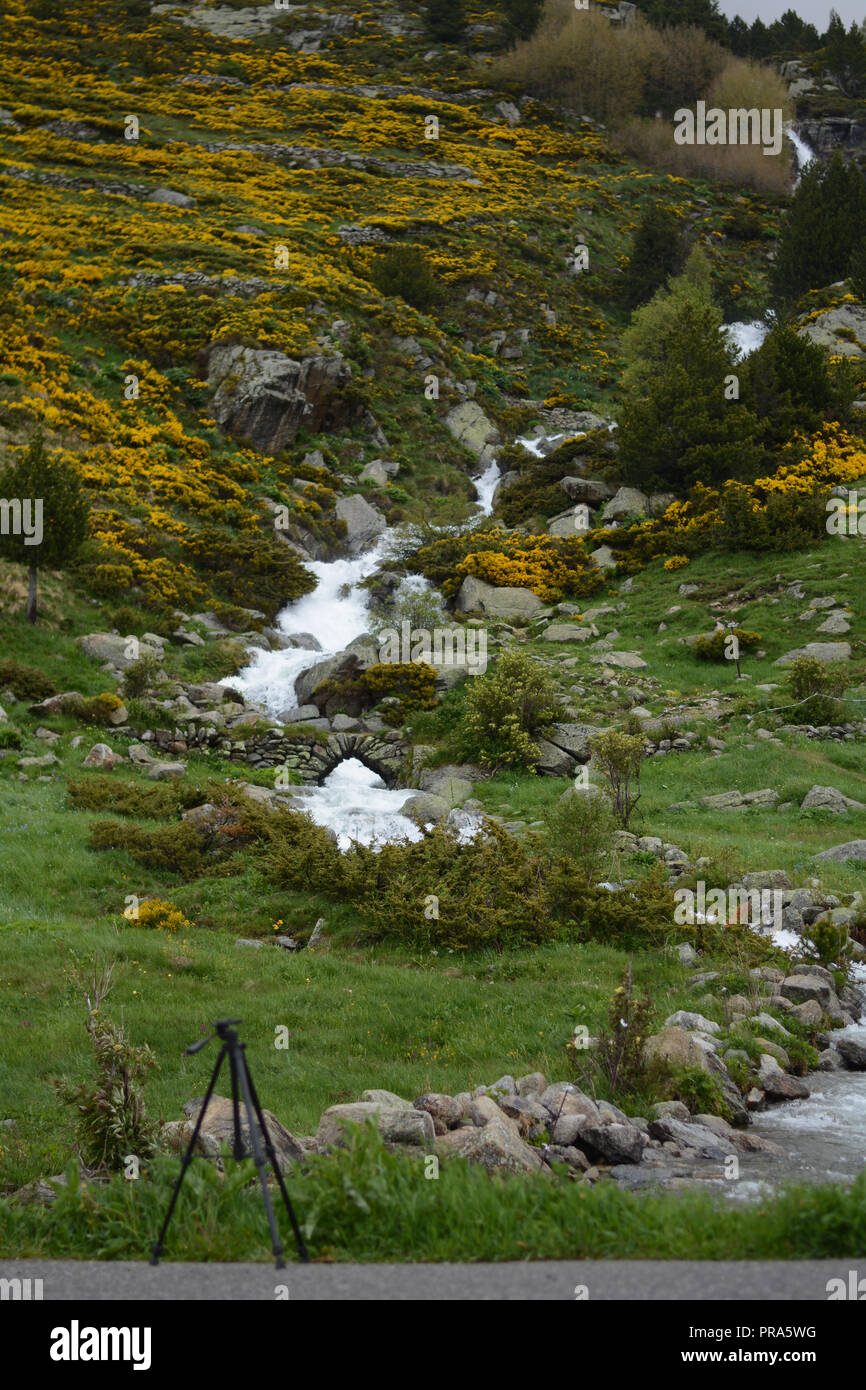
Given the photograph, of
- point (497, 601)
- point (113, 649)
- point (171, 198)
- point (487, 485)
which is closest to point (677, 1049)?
point (113, 649)

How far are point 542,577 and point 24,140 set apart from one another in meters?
55.3

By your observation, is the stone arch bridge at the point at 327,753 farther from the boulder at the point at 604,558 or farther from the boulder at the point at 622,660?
the boulder at the point at 604,558

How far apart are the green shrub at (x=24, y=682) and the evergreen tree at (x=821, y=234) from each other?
173 feet

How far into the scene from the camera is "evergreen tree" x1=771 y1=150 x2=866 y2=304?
5572 cm

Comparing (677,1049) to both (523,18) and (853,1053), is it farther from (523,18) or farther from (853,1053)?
(523,18)

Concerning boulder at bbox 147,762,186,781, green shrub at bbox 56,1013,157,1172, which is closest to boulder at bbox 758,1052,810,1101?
green shrub at bbox 56,1013,157,1172

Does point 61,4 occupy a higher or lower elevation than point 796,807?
higher

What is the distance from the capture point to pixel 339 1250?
492cm

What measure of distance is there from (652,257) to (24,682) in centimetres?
5717

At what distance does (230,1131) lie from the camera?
6.81 m

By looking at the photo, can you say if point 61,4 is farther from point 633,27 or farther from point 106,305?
point 106,305

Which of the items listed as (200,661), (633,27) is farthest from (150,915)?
(633,27)

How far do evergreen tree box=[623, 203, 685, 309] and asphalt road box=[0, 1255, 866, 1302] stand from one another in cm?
6749
